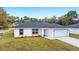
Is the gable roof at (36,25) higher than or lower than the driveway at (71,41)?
higher

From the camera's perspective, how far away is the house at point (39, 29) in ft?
14.3

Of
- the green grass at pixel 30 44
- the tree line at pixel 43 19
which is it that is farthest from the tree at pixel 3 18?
the green grass at pixel 30 44

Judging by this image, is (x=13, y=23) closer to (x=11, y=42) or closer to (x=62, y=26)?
(x=11, y=42)

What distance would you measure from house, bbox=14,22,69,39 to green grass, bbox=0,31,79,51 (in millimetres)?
72

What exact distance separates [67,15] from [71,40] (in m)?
0.36

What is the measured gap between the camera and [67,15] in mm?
4383

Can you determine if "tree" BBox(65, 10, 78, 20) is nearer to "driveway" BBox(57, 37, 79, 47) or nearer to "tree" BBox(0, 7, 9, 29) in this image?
"driveway" BBox(57, 37, 79, 47)

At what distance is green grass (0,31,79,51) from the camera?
4367 mm

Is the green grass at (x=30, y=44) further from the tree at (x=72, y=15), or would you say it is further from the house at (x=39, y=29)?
the tree at (x=72, y=15)

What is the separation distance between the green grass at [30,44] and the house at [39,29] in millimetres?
72

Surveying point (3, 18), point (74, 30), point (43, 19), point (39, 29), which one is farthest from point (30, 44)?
point (74, 30)

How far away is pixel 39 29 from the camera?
14.4 feet

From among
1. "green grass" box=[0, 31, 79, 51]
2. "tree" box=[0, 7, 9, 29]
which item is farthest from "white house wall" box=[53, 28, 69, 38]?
"tree" box=[0, 7, 9, 29]

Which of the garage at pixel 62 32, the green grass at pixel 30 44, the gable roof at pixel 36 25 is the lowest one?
the green grass at pixel 30 44
